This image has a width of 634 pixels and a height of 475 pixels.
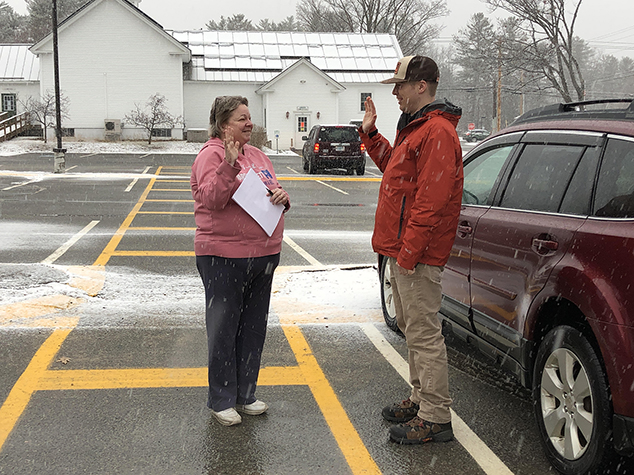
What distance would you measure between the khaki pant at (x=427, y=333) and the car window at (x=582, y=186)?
76 cm

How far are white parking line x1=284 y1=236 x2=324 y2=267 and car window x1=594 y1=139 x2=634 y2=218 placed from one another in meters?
5.82

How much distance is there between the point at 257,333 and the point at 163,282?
12.8ft

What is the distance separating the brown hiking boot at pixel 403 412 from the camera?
402cm

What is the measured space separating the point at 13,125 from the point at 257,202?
4566cm

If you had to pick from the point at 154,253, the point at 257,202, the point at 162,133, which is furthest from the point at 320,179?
the point at 162,133

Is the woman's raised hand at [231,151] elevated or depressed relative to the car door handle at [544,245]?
elevated

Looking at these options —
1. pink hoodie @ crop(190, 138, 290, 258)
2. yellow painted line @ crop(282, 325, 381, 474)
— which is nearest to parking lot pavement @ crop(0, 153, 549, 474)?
yellow painted line @ crop(282, 325, 381, 474)

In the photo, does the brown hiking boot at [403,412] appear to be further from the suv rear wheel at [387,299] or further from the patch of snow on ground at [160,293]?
the patch of snow on ground at [160,293]

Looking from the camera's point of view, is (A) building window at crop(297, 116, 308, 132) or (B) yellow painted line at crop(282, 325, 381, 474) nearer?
(B) yellow painted line at crop(282, 325, 381, 474)

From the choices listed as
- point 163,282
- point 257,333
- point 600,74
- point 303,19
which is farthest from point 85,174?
point 600,74

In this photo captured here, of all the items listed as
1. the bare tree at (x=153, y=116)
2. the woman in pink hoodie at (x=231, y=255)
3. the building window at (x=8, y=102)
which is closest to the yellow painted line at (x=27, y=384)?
the woman in pink hoodie at (x=231, y=255)

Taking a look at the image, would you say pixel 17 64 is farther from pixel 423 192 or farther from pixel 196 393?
pixel 423 192

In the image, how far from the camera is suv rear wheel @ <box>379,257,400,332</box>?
19.2ft

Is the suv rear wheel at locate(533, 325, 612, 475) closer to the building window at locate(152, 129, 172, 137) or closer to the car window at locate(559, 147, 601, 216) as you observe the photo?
the car window at locate(559, 147, 601, 216)
